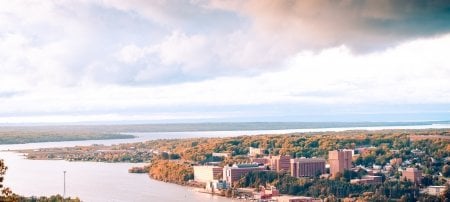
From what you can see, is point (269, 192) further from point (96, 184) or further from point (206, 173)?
point (96, 184)

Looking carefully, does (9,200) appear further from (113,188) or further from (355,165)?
(355,165)

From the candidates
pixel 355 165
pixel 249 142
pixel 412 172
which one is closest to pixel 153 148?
pixel 249 142

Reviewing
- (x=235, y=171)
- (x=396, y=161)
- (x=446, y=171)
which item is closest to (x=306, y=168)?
(x=235, y=171)

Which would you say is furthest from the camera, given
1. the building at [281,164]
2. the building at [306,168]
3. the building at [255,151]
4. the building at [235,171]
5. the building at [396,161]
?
the building at [255,151]

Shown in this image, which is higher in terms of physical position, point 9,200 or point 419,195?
point 9,200

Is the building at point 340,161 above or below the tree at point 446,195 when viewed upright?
above

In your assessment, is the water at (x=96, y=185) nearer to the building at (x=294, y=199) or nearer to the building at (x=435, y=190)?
the building at (x=294, y=199)

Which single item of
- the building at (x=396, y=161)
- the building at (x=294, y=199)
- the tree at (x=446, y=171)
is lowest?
the building at (x=294, y=199)

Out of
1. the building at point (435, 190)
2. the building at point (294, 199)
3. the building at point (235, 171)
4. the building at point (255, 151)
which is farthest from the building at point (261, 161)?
the building at point (435, 190)
